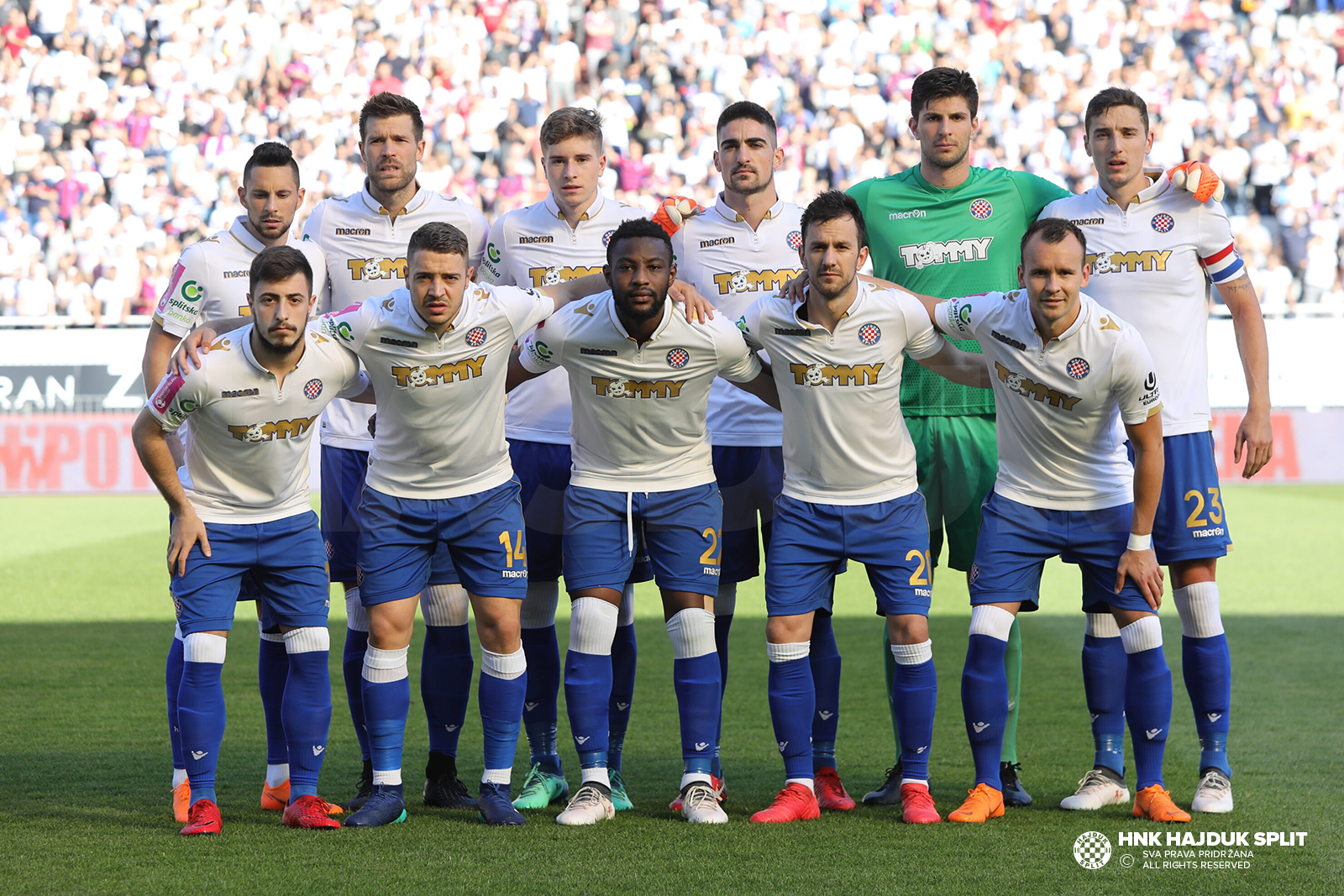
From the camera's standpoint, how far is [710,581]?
4891mm

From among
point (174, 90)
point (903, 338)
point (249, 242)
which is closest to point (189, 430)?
point (249, 242)

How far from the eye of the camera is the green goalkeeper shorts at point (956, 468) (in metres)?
5.25

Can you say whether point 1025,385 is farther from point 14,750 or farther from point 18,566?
point 18,566

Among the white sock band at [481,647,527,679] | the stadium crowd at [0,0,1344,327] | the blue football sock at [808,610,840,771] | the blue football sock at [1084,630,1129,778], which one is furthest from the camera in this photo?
the stadium crowd at [0,0,1344,327]

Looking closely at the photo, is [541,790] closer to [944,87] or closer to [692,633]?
[692,633]

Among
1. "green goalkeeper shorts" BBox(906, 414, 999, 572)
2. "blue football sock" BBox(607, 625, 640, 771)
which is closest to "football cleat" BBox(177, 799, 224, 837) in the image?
"blue football sock" BBox(607, 625, 640, 771)

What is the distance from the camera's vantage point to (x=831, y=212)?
15.4ft

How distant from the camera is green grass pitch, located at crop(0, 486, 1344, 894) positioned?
3973 mm

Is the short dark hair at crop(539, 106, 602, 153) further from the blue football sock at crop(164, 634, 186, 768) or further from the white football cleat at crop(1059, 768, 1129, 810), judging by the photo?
the white football cleat at crop(1059, 768, 1129, 810)

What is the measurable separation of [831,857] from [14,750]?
3600 mm

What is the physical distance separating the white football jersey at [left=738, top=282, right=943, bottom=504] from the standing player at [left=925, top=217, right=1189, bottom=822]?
0.85 feet

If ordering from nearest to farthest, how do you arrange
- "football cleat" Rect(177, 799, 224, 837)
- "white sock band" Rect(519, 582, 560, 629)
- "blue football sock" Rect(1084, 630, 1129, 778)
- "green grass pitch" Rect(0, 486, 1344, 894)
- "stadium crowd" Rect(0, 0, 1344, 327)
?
1. "green grass pitch" Rect(0, 486, 1344, 894)
2. "football cleat" Rect(177, 799, 224, 837)
3. "blue football sock" Rect(1084, 630, 1129, 778)
4. "white sock band" Rect(519, 582, 560, 629)
5. "stadium crowd" Rect(0, 0, 1344, 327)

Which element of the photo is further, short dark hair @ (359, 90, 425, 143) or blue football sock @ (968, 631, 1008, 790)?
short dark hair @ (359, 90, 425, 143)

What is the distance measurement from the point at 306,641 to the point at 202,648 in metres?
0.34
